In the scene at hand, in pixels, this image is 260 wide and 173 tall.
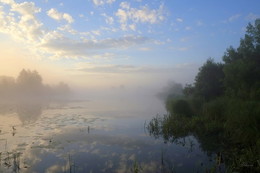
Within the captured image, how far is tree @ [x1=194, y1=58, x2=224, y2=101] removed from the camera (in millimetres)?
38062

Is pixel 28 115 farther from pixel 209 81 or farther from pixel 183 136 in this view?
pixel 209 81

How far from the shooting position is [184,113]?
29.5 metres

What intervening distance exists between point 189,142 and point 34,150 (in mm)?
12744

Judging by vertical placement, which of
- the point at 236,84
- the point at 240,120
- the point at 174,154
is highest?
the point at 236,84

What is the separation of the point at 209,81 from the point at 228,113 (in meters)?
18.0

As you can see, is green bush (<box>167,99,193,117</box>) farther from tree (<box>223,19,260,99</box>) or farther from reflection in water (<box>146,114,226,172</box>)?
tree (<box>223,19,260,99</box>)

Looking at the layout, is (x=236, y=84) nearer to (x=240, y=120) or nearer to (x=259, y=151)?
(x=240, y=120)

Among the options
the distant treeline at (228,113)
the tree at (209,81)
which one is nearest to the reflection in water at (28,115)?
the distant treeline at (228,113)

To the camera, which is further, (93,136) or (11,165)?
(93,136)

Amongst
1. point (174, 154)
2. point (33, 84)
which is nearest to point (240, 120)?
point (174, 154)

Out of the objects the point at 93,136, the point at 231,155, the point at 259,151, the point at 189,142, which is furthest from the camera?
the point at 93,136

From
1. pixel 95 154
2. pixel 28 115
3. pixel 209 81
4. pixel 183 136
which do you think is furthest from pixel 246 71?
pixel 28 115

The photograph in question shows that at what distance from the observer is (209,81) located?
3866cm

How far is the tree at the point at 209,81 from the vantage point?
38062 millimetres
